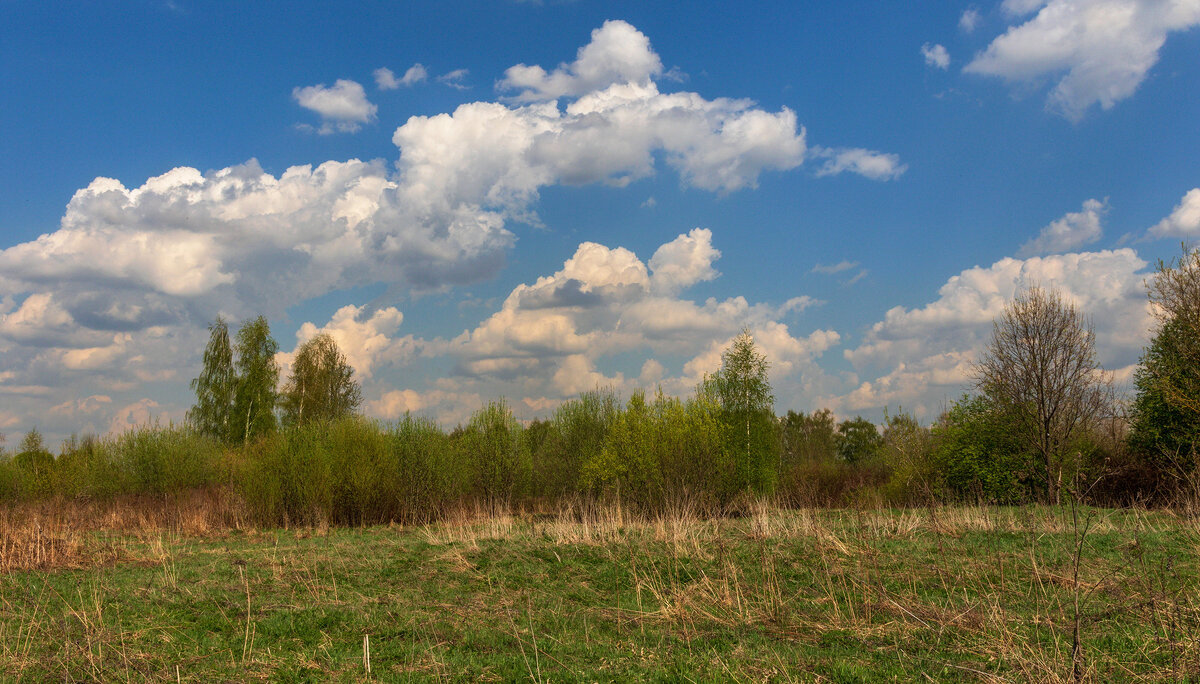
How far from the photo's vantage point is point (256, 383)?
127 ft

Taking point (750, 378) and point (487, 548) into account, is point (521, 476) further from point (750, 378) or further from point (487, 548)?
point (487, 548)

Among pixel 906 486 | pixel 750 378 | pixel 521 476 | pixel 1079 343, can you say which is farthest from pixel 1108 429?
pixel 521 476

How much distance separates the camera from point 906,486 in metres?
25.9

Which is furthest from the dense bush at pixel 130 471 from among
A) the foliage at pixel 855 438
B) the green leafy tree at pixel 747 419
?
the foliage at pixel 855 438

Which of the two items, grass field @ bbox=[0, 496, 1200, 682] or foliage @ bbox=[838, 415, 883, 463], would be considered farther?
foliage @ bbox=[838, 415, 883, 463]

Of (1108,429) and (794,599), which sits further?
(1108,429)

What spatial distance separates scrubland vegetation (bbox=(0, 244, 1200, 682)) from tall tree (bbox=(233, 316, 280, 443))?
307 inches

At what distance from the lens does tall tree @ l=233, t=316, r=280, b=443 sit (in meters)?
38.3

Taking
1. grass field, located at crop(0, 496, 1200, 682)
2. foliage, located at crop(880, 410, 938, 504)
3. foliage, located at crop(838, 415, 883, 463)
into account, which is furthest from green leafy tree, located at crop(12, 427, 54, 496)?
foliage, located at crop(838, 415, 883, 463)

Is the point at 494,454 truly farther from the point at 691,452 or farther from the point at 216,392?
the point at 216,392

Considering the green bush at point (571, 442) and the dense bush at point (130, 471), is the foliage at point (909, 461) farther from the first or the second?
the dense bush at point (130, 471)

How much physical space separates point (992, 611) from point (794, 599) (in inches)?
93.7

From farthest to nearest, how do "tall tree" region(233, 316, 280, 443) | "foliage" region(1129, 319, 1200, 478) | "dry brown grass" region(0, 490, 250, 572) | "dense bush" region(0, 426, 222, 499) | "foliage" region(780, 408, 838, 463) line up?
1. "foliage" region(780, 408, 838, 463)
2. "tall tree" region(233, 316, 280, 443)
3. "dense bush" region(0, 426, 222, 499)
4. "foliage" region(1129, 319, 1200, 478)
5. "dry brown grass" region(0, 490, 250, 572)

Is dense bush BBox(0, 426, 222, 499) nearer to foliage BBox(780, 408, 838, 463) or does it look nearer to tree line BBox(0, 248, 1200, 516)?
tree line BBox(0, 248, 1200, 516)
